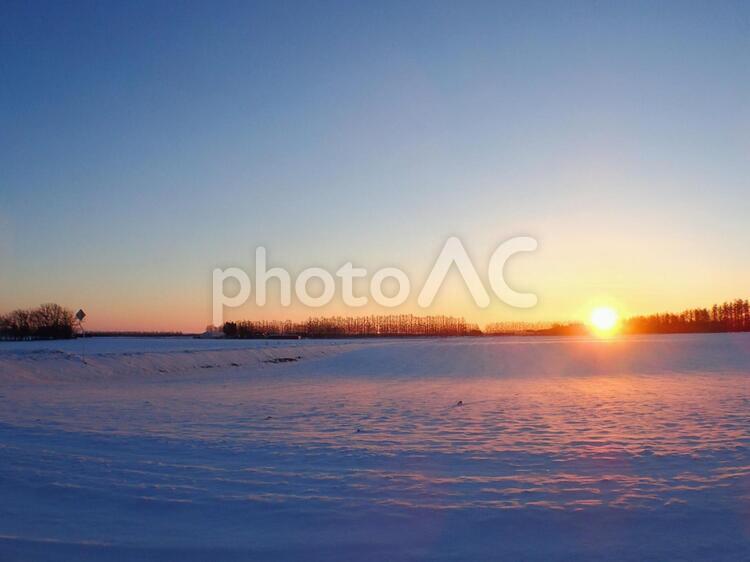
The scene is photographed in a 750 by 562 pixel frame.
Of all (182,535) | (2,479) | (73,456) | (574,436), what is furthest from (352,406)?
(182,535)

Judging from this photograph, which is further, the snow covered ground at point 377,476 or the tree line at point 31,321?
the tree line at point 31,321

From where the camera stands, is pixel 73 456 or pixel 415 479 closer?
pixel 415 479

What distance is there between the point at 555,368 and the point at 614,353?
11070 mm

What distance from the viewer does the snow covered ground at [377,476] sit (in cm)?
658

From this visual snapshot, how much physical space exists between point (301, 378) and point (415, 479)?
76.7 ft

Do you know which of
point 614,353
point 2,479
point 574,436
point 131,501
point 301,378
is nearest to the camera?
point 131,501

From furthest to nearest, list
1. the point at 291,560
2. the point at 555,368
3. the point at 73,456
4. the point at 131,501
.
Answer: the point at 555,368 → the point at 73,456 → the point at 131,501 → the point at 291,560

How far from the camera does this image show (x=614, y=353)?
47594 millimetres

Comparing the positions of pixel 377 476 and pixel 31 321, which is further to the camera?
pixel 31 321

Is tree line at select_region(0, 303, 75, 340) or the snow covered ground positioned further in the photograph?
tree line at select_region(0, 303, 75, 340)

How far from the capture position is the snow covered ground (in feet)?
21.6

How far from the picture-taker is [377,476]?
9461 millimetres

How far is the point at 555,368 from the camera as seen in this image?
38.9m

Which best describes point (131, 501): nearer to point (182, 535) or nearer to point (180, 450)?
point (182, 535)
